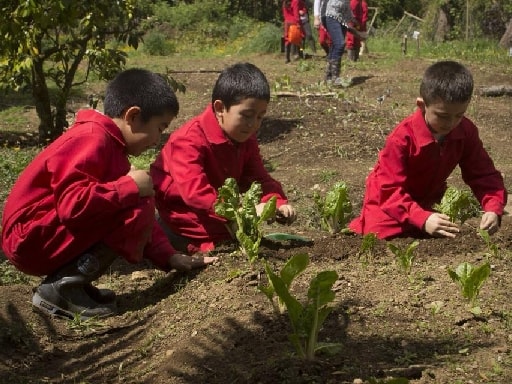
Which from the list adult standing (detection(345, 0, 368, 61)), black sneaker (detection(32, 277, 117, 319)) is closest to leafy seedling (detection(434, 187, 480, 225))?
black sneaker (detection(32, 277, 117, 319))

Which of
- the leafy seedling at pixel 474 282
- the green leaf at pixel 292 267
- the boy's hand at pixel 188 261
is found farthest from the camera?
the boy's hand at pixel 188 261

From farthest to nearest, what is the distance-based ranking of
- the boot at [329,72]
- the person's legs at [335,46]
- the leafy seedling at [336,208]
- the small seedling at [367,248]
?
the boot at [329,72] < the person's legs at [335,46] < the leafy seedling at [336,208] < the small seedling at [367,248]

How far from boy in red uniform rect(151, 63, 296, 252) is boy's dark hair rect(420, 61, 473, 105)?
36.8 inches

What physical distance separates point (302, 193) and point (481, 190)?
242cm

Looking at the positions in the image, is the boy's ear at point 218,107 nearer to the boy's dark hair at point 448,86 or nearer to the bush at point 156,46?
the boy's dark hair at point 448,86

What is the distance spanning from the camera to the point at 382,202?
5.25 meters

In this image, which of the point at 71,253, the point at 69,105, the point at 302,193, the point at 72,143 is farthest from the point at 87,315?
the point at 69,105

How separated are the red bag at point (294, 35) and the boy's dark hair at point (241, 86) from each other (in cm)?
1285

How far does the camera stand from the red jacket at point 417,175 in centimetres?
508

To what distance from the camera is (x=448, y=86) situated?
4844 millimetres

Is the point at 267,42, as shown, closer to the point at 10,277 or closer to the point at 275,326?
the point at 10,277

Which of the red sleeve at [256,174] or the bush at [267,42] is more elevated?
the red sleeve at [256,174]

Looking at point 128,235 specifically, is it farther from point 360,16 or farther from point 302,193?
point 360,16

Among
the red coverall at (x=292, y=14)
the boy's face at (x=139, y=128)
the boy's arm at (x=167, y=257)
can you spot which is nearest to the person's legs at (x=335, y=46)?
the red coverall at (x=292, y=14)
